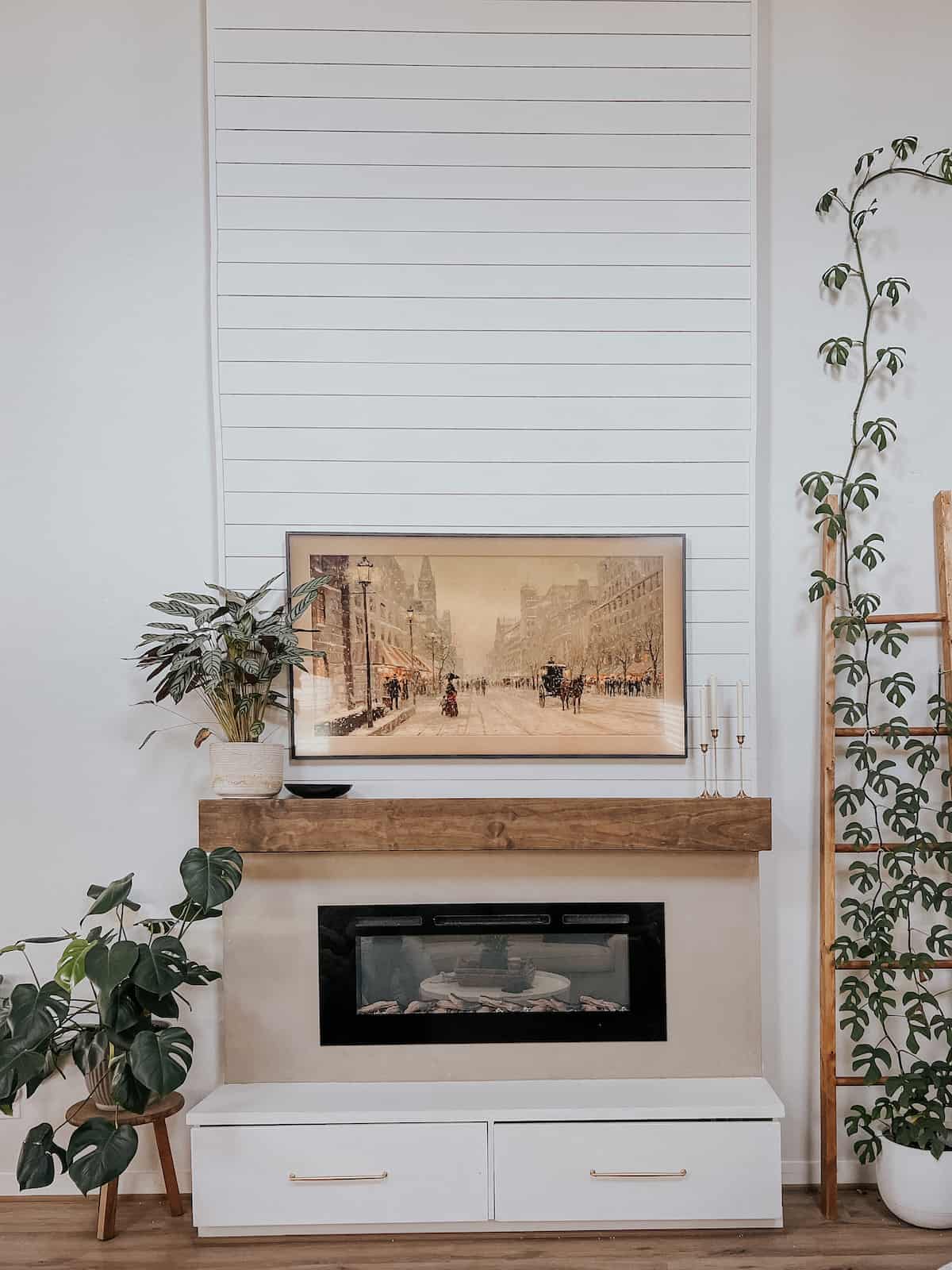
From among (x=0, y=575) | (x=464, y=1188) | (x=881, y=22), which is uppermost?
(x=881, y=22)

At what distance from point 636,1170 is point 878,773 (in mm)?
1322

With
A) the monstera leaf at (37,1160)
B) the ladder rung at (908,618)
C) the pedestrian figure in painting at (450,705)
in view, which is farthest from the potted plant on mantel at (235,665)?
the ladder rung at (908,618)

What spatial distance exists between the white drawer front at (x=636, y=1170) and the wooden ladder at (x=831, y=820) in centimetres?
31

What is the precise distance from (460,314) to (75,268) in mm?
1226

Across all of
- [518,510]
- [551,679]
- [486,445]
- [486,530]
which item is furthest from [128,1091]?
[486,445]

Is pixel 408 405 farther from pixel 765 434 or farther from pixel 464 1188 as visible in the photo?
pixel 464 1188

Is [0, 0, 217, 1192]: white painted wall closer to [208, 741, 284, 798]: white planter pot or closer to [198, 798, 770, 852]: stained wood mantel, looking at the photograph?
[208, 741, 284, 798]: white planter pot

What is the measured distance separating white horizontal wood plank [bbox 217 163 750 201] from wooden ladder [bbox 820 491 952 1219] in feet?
3.91

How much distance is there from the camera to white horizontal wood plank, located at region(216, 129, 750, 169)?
3.28 metres

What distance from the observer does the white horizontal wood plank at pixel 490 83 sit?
328 centimetres

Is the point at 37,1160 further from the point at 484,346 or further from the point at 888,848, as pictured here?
the point at 484,346

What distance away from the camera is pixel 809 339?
3.34 meters

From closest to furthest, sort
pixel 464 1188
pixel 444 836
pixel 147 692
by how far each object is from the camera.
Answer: pixel 464 1188
pixel 444 836
pixel 147 692

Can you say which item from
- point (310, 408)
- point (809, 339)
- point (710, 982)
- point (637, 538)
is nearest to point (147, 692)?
point (310, 408)
